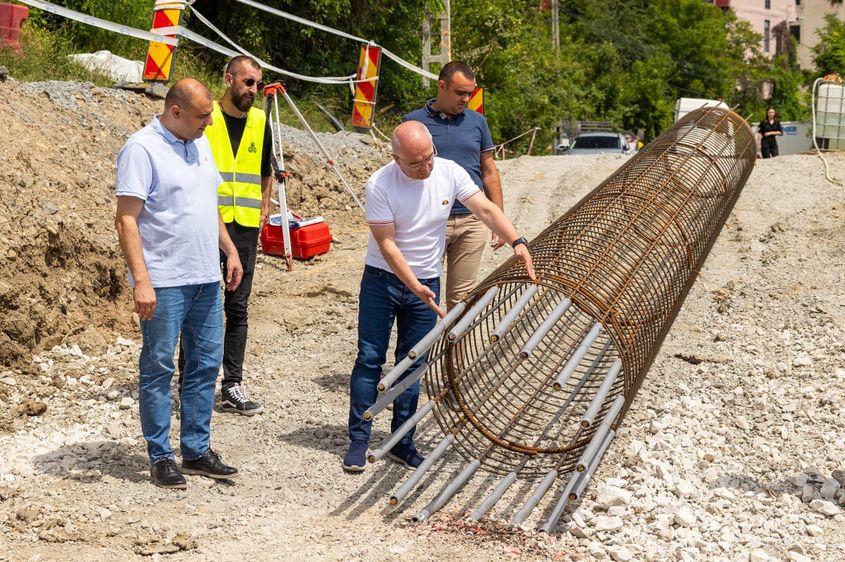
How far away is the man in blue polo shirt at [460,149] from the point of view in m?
5.56

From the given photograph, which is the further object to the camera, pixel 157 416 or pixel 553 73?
pixel 553 73

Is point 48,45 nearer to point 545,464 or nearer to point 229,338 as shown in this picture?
point 229,338

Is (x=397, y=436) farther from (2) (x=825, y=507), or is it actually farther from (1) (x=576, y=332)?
(1) (x=576, y=332)

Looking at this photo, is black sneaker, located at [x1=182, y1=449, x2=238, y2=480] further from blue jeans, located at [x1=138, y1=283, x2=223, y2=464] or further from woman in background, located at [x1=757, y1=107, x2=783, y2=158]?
woman in background, located at [x1=757, y1=107, x2=783, y2=158]

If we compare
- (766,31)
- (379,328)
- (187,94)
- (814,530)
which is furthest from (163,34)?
(766,31)

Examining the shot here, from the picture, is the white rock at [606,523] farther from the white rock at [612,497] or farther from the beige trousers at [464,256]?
the beige trousers at [464,256]

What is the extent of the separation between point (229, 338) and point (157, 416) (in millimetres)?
1191

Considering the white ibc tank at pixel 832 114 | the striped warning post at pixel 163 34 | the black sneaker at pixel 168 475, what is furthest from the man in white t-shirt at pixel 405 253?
the white ibc tank at pixel 832 114

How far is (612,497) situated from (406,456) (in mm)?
1083

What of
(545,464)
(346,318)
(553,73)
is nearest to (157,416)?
(545,464)

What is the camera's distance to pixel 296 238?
377 inches

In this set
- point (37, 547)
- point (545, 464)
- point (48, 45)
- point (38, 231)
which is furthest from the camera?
point (48, 45)

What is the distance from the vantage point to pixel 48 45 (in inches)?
453

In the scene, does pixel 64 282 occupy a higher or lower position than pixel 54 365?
higher
